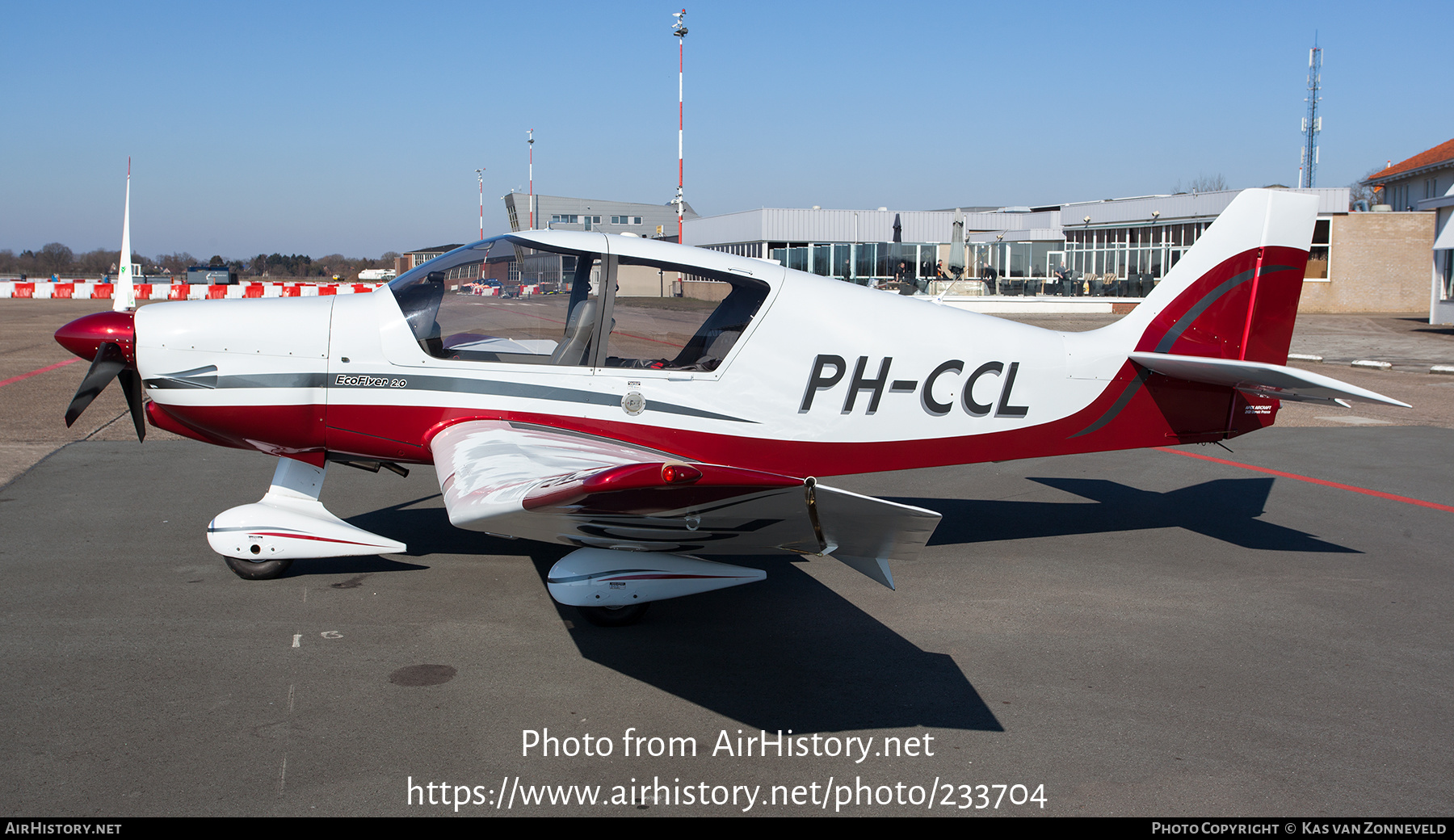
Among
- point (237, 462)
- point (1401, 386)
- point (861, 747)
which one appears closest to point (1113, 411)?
point (861, 747)

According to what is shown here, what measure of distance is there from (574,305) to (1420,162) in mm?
50243

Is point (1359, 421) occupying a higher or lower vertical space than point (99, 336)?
lower

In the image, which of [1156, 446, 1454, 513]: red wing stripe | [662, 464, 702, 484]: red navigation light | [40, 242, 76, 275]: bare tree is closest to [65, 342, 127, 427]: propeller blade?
[662, 464, 702, 484]: red navigation light

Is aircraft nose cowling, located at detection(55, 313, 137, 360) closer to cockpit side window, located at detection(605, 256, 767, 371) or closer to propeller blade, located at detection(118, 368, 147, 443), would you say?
propeller blade, located at detection(118, 368, 147, 443)

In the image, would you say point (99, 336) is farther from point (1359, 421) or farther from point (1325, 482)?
point (1359, 421)

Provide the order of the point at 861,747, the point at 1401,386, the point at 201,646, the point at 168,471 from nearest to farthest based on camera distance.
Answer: the point at 861,747 < the point at 201,646 < the point at 168,471 < the point at 1401,386

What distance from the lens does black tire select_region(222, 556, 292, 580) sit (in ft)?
17.5

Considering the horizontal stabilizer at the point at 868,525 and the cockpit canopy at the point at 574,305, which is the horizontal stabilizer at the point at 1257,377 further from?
the horizontal stabilizer at the point at 868,525

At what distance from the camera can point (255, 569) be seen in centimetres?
532

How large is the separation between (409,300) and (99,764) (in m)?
2.78

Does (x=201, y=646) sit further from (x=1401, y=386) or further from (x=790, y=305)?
(x=1401, y=386)

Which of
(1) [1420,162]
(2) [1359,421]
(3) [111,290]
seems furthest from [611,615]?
(1) [1420,162]

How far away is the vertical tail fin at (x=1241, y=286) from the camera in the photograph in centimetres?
607

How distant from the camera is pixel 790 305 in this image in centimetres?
531
